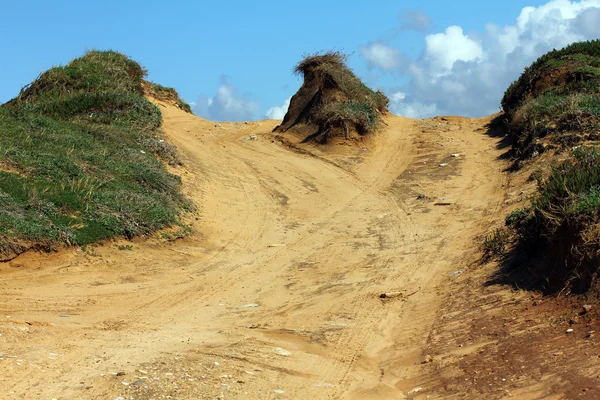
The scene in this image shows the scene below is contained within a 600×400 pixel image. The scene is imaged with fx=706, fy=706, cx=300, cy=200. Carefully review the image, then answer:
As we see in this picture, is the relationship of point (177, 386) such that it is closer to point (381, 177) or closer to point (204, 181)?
point (204, 181)

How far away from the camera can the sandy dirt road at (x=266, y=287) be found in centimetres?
682

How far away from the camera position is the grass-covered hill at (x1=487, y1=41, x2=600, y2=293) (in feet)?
26.7

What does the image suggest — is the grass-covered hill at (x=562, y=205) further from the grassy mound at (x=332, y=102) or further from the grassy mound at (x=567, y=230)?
the grassy mound at (x=332, y=102)

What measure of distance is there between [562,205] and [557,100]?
10786 millimetres

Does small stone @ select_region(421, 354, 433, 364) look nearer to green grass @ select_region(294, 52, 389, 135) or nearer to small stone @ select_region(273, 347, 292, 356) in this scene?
small stone @ select_region(273, 347, 292, 356)

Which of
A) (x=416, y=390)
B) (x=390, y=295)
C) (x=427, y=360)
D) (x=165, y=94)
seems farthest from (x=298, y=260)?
(x=165, y=94)

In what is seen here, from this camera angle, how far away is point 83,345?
297 inches

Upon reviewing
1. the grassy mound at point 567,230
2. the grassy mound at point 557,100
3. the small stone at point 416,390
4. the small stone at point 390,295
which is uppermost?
the grassy mound at point 557,100

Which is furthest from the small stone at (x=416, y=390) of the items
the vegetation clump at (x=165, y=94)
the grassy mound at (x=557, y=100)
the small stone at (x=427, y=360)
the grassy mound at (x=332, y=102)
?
the vegetation clump at (x=165, y=94)

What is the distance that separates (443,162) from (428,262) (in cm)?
886

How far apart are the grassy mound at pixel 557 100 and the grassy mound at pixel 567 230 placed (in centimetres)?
680

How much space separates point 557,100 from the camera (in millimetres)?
19234

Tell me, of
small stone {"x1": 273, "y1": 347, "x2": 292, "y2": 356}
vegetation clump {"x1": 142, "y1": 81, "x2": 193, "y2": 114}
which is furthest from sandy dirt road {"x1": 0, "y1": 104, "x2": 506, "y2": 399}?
vegetation clump {"x1": 142, "y1": 81, "x2": 193, "y2": 114}

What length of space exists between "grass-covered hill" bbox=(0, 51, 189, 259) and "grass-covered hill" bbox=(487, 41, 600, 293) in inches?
270
